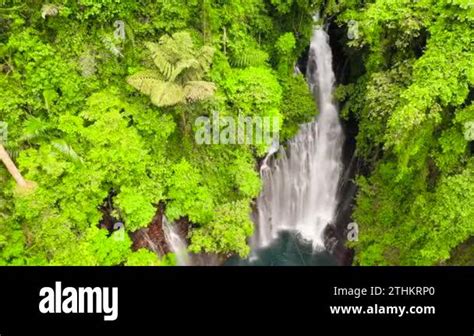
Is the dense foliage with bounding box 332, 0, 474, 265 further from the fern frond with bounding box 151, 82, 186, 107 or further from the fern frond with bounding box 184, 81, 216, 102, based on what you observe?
the fern frond with bounding box 151, 82, 186, 107

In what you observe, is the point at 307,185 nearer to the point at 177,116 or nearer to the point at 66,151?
the point at 177,116

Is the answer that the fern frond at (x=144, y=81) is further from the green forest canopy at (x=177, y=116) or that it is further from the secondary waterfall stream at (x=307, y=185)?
the secondary waterfall stream at (x=307, y=185)

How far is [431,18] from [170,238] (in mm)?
8709

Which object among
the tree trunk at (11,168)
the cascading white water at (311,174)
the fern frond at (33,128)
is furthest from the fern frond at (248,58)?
the tree trunk at (11,168)

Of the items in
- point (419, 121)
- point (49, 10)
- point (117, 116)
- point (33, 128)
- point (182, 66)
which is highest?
point (49, 10)

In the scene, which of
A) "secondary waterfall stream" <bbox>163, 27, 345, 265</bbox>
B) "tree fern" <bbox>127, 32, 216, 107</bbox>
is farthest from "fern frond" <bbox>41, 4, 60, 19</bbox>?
"secondary waterfall stream" <bbox>163, 27, 345, 265</bbox>

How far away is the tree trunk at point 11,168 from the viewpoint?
1016cm

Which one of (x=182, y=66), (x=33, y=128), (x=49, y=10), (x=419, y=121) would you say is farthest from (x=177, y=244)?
(x=419, y=121)

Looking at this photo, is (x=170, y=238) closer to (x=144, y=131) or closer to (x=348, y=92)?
(x=144, y=131)

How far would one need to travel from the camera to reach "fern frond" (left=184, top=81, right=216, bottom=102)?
1079 centimetres

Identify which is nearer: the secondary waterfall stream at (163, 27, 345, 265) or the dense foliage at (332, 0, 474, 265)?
the dense foliage at (332, 0, 474, 265)

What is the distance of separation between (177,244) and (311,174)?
235 inches

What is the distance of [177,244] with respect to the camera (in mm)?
12375

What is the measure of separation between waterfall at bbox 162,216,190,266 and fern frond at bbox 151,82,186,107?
3492mm
